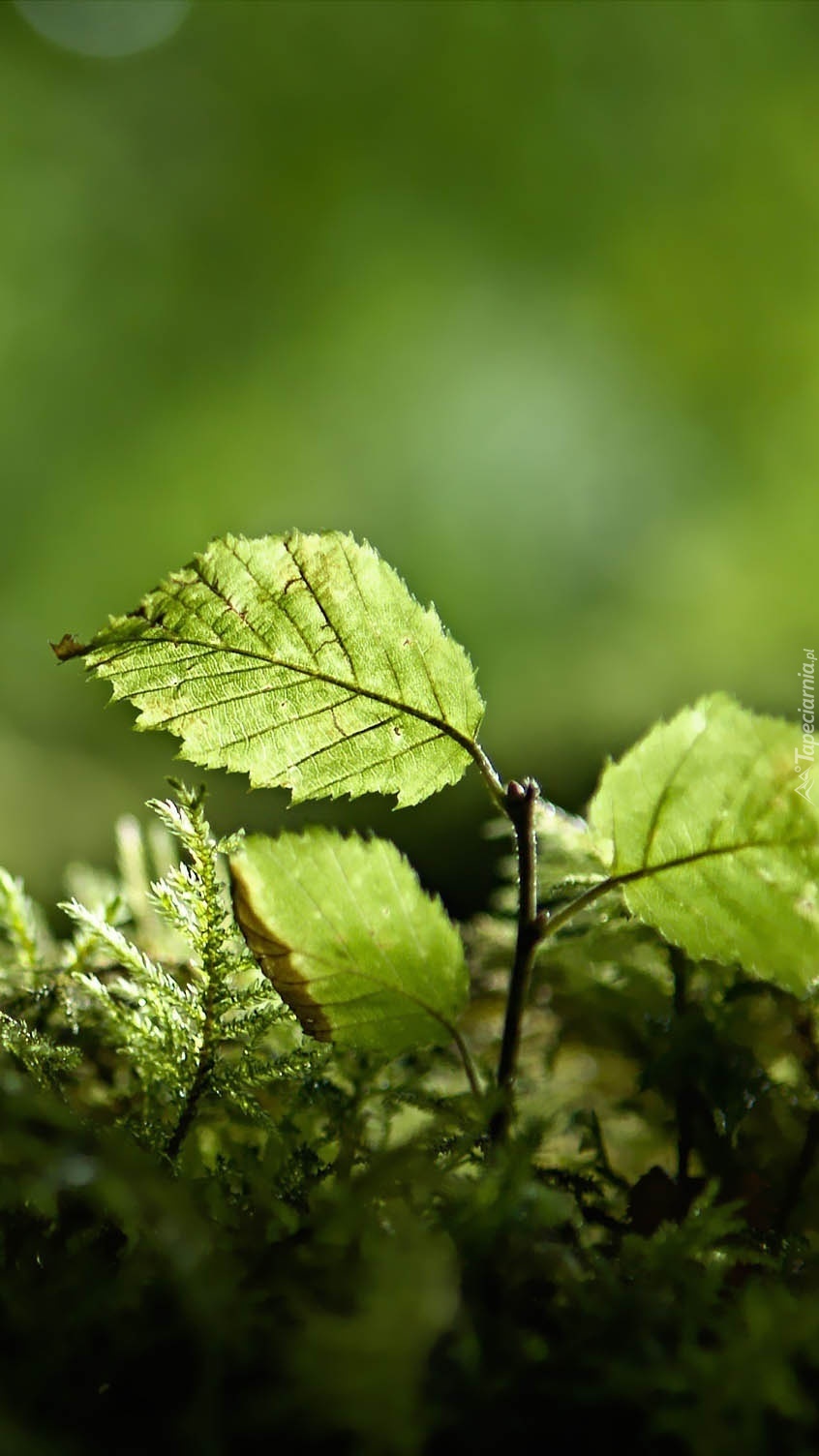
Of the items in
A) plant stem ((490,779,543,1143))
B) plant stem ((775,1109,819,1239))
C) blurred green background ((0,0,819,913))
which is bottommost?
plant stem ((775,1109,819,1239))

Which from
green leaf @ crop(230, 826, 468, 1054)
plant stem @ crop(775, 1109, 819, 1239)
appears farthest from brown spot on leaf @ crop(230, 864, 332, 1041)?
plant stem @ crop(775, 1109, 819, 1239)

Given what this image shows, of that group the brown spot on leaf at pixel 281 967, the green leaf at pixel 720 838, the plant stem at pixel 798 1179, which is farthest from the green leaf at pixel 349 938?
the plant stem at pixel 798 1179

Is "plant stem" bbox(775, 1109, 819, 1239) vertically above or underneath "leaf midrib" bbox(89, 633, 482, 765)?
underneath

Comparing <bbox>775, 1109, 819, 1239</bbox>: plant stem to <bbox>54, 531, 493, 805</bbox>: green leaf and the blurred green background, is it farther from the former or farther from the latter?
the blurred green background

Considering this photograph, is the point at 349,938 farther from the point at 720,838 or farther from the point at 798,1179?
the point at 798,1179

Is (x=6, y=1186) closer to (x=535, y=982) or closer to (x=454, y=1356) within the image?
(x=454, y=1356)
